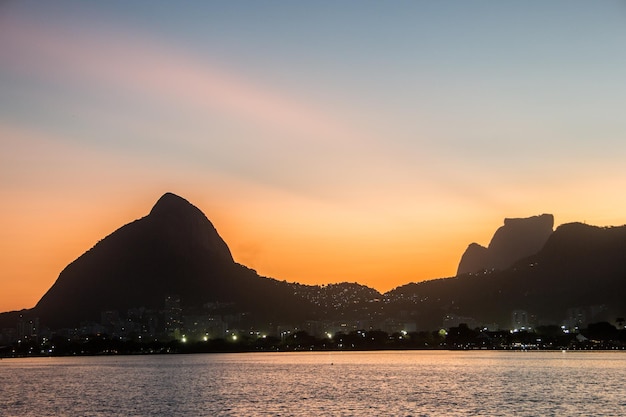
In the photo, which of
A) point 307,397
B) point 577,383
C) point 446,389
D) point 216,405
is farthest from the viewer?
point 577,383

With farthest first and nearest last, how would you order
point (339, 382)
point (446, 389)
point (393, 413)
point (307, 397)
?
point (339, 382), point (446, 389), point (307, 397), point (393, 413)

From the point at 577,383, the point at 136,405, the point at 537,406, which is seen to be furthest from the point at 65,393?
the point at 577,383

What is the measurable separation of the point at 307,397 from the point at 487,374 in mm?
63076

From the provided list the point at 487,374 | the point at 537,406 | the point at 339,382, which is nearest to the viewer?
the point at 537,406

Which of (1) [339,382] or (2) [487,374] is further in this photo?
(2) [487,374]

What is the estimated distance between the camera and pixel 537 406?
93688 millimetres

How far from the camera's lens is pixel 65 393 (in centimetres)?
12725

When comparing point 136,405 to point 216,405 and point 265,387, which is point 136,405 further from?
point 265,387

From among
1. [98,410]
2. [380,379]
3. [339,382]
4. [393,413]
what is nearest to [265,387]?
[339,382]

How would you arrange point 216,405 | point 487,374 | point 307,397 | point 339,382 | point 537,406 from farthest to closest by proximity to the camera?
point 487,374
point 339,382
point 307,397
point 216,405
point 537,406

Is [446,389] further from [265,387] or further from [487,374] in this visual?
[487,374]

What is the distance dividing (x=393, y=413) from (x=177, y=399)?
37130 millimetres

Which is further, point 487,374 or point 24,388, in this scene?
point 487,374

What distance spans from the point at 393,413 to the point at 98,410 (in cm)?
3648
